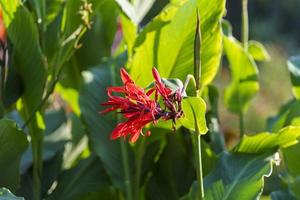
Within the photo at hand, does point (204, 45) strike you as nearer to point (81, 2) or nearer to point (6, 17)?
point (81, 2)

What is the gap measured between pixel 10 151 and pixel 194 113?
0.37 m

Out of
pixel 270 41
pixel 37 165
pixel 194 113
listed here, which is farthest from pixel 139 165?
pixel 270 41

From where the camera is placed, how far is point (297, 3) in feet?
36.0

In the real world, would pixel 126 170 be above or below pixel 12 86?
below

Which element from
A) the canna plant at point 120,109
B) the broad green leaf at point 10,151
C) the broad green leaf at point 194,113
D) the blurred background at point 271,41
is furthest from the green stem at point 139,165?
the blurred background at point 271,41

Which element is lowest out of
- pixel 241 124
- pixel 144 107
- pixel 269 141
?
pixel 241 124

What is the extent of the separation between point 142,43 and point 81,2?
0.15 metres

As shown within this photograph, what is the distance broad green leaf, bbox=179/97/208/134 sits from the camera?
3.18ft

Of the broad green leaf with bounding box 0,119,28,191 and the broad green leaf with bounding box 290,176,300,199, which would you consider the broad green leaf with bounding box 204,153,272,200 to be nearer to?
the broad green leaf with bounding box 290,176,300,199

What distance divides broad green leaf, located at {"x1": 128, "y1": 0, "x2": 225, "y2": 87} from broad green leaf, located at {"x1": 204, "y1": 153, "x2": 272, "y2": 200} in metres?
0.14

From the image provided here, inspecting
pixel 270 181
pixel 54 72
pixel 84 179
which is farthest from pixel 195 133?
pixel 270 181

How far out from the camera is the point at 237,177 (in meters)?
1.20

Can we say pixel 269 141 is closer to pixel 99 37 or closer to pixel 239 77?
pixel 239 77

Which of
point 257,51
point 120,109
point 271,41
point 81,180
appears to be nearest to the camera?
point 120,109
